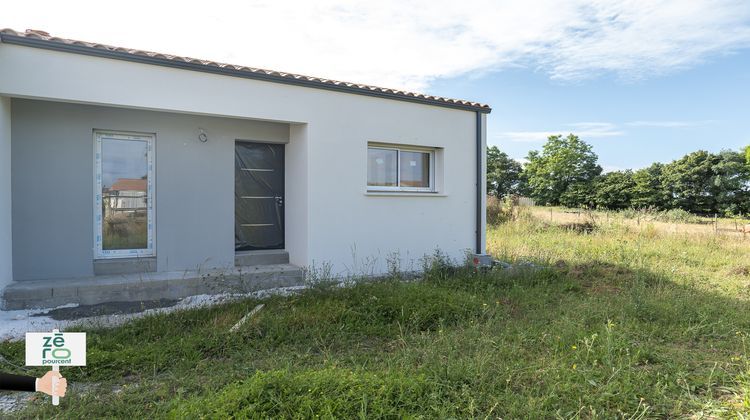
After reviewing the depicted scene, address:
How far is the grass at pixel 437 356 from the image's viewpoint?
109 inches

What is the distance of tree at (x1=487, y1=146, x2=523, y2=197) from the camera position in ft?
156

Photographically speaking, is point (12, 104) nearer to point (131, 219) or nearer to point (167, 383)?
point (131, 219)

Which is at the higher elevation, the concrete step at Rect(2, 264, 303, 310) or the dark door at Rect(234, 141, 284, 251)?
the dark door at Rect(234, 141, 284, 251)

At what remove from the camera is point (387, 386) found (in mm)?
2857

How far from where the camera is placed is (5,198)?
16.7 ft

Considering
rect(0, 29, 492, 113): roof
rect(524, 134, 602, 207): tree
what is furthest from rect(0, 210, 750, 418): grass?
rect(524, 134, 602, 207): tree

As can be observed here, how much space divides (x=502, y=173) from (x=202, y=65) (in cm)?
4672

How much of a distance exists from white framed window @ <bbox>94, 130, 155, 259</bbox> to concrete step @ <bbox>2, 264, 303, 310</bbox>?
519 millimetres

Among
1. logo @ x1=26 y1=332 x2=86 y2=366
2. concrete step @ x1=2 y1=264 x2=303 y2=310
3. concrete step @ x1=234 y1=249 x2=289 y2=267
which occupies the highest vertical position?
logo @ x1=26 y1=332 x2=86 y2=366

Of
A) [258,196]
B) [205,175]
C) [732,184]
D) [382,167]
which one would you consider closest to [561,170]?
[732,184]

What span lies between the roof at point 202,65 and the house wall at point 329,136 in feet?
0.31

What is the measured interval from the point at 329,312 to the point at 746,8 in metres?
11.3

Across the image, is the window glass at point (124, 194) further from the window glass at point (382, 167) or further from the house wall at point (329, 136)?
the window glass at point (382, 167)

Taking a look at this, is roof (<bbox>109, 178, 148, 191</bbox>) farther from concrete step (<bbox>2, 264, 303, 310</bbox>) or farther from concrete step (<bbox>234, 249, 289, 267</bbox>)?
concrete step (<bbox>234, 249, 289, 267</bbox>)
